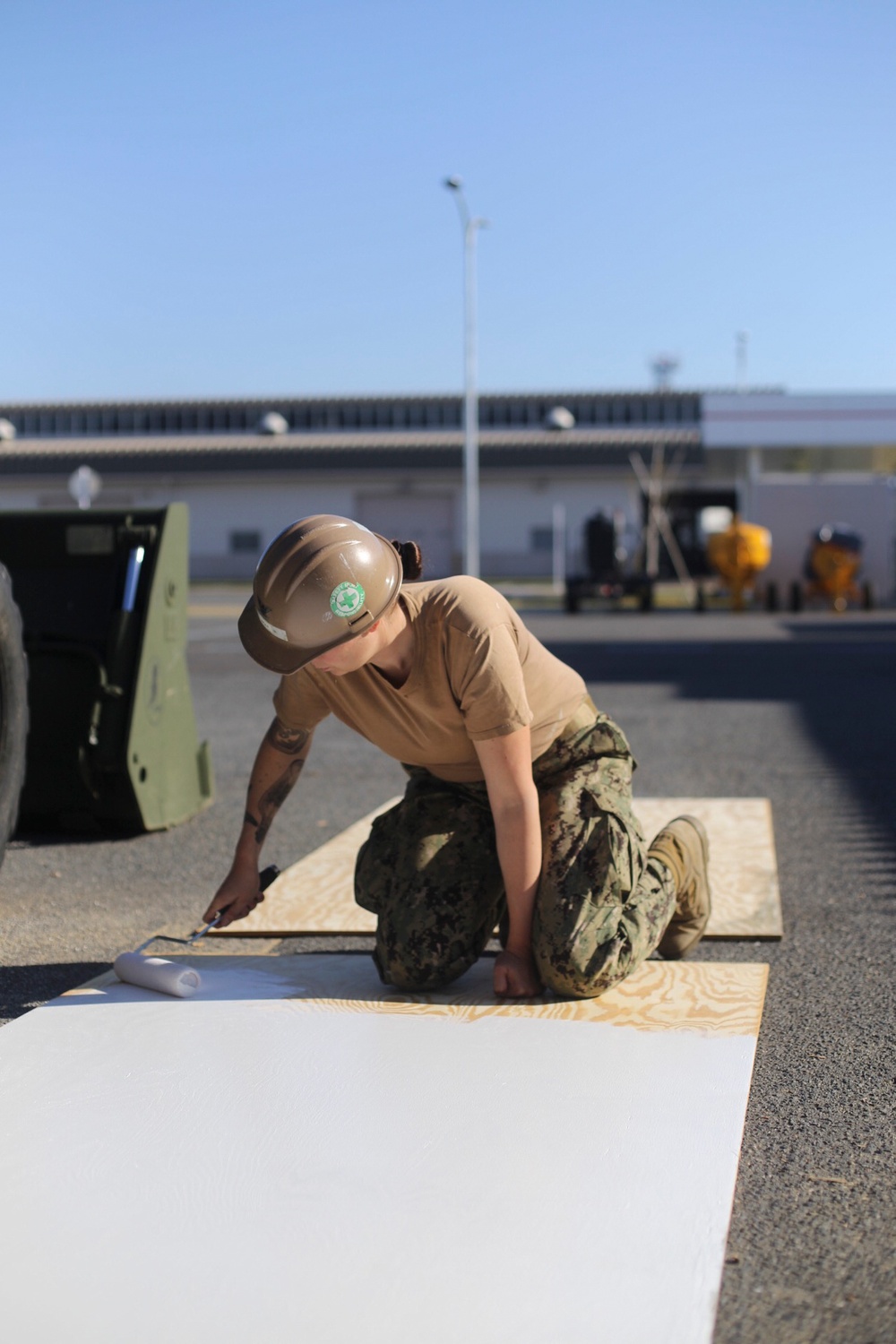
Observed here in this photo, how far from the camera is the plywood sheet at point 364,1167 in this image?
192 centimetres

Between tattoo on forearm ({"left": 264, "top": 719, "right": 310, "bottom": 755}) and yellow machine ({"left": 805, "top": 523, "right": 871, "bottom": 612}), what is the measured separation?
73.5 feet

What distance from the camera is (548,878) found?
322cm

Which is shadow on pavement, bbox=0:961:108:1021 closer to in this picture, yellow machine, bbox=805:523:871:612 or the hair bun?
the hair bun

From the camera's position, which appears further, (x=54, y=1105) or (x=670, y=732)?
(x=670, y=732)

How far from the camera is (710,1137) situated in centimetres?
248

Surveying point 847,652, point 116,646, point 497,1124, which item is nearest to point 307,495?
point 847,652

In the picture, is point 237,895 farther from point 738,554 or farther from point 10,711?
point 738,554

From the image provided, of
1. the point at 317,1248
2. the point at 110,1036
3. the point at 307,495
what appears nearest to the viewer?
the point at 317,1248

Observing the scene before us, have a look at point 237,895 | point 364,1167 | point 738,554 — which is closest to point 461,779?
point 237,895

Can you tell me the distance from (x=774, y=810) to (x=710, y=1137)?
3.63 m

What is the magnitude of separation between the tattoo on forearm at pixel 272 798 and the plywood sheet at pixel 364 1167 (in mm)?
397

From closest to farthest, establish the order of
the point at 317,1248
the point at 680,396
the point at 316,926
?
the point at 317,1248 < the point at 316,926 < the point at 680,396

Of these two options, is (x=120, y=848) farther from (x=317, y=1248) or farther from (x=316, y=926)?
(x=317, y=1248)

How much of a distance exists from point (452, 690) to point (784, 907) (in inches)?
70.7
